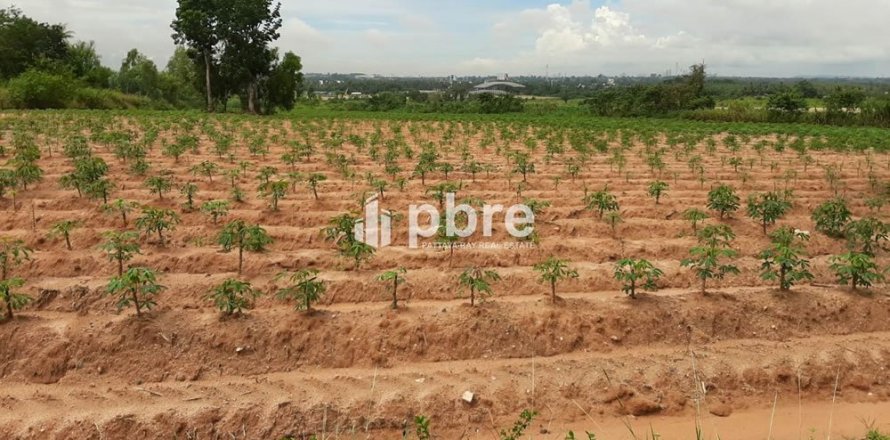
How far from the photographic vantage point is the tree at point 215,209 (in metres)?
8.81

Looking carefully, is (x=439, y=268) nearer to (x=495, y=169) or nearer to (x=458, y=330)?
(x=458, y=330)

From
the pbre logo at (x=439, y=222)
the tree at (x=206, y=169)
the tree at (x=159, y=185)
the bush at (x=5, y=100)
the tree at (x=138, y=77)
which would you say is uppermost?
the tree at (x=138, y=77)

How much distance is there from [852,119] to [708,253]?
36430 millimetres

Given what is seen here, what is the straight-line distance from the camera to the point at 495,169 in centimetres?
1421

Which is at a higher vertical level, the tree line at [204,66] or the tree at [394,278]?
the tree line at [204,66]

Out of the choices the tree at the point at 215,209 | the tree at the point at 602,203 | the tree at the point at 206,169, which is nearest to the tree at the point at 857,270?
the tree at the point at 602,203

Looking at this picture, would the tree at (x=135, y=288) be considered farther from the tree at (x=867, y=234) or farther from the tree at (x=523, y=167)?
the tree at (x=867, y=234)

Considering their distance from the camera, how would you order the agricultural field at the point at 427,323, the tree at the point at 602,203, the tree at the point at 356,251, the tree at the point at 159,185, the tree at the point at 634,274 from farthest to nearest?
the tree at the point at 159,185
the tree at the point at 602,203
the tree at the point at 356,251
the tree at the point at 634,274
the agricultural field at the point at 427,323

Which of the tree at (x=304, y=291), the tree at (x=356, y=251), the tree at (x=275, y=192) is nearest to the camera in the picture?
the tree at (x=304, y=291)

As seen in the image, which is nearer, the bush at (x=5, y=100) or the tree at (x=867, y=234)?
the tree at (x=867, y=234)

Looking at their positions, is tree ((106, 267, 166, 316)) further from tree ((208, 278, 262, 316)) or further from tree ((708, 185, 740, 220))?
tree ((708, 185, 740, 220))

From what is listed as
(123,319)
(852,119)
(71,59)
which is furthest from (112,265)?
(71,59)

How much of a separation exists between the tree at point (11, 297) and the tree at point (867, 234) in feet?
32.6

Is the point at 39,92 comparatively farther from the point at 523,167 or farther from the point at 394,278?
the point at 394,278
